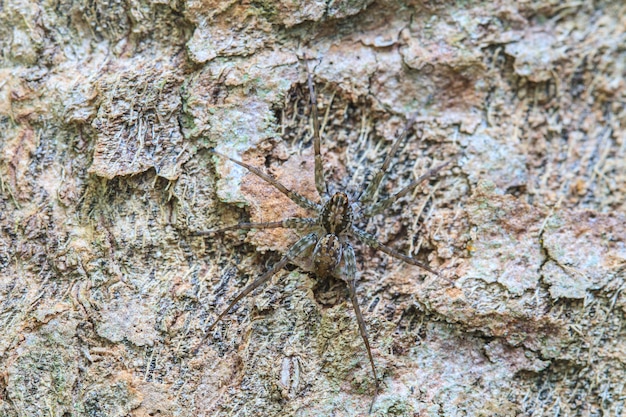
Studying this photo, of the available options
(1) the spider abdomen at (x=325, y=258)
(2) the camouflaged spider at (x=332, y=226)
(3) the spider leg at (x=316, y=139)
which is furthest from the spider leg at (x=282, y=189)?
(1) the spider abdomen at (x=325, y=258)

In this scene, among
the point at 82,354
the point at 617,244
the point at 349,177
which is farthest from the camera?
the point at 349,177

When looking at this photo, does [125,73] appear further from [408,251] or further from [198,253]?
[408,251]

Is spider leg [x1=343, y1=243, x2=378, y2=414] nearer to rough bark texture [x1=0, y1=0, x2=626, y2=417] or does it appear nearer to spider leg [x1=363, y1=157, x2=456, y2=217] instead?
rough bark texture [x1=0, y1=0, x2=626, y2=417]

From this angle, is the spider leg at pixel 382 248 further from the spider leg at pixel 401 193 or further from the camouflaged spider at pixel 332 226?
the spider leg at pixel 401 193

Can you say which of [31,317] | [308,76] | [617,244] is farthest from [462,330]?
[31,317]

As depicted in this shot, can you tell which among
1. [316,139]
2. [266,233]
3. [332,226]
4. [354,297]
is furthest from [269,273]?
[316,139]

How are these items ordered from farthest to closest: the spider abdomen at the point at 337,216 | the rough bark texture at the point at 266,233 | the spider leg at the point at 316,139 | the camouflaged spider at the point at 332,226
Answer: the spider abdomen at the point at 337,216
the spider leg at the point at 316,139
the camouflaged spider at the point at 332,226
the rough bark texture at the point at 266,233
